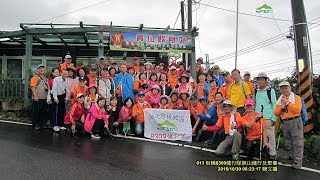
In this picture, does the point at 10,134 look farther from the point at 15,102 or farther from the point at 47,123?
the point at 15,102

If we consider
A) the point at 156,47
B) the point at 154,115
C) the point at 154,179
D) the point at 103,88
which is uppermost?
the point at 156,47

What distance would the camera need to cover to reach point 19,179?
5605mm

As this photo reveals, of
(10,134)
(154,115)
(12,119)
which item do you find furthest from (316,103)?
(12,119)

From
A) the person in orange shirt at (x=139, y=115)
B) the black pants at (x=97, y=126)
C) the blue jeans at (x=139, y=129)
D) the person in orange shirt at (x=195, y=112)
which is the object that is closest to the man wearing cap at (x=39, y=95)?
the black pants at (x=97, y=126)

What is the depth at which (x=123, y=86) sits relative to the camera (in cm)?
1050

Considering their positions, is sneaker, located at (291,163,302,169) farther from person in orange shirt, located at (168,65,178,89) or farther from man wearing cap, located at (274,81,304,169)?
person in orange shirt, located at (168,65,178,89)

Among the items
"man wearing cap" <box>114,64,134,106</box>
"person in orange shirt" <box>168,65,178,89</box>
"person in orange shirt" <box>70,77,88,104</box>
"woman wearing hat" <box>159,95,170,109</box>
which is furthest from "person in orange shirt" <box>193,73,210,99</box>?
"person in orange shirt" <box>70,77,88,104</box>

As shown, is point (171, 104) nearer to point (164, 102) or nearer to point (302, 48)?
point (164, 102)

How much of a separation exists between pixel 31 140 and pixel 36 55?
10.9 metres

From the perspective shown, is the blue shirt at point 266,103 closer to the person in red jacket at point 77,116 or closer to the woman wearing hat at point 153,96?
the woman wearing hat at point 153,96

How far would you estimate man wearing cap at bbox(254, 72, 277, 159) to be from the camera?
7.73 m

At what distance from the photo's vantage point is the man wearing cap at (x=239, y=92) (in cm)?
Result: 875

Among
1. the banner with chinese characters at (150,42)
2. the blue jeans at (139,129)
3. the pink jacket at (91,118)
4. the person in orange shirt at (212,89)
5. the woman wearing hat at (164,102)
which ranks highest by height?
the banner with chinese characters at (150,42)

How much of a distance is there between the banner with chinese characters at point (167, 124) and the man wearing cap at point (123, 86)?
0.94 m
